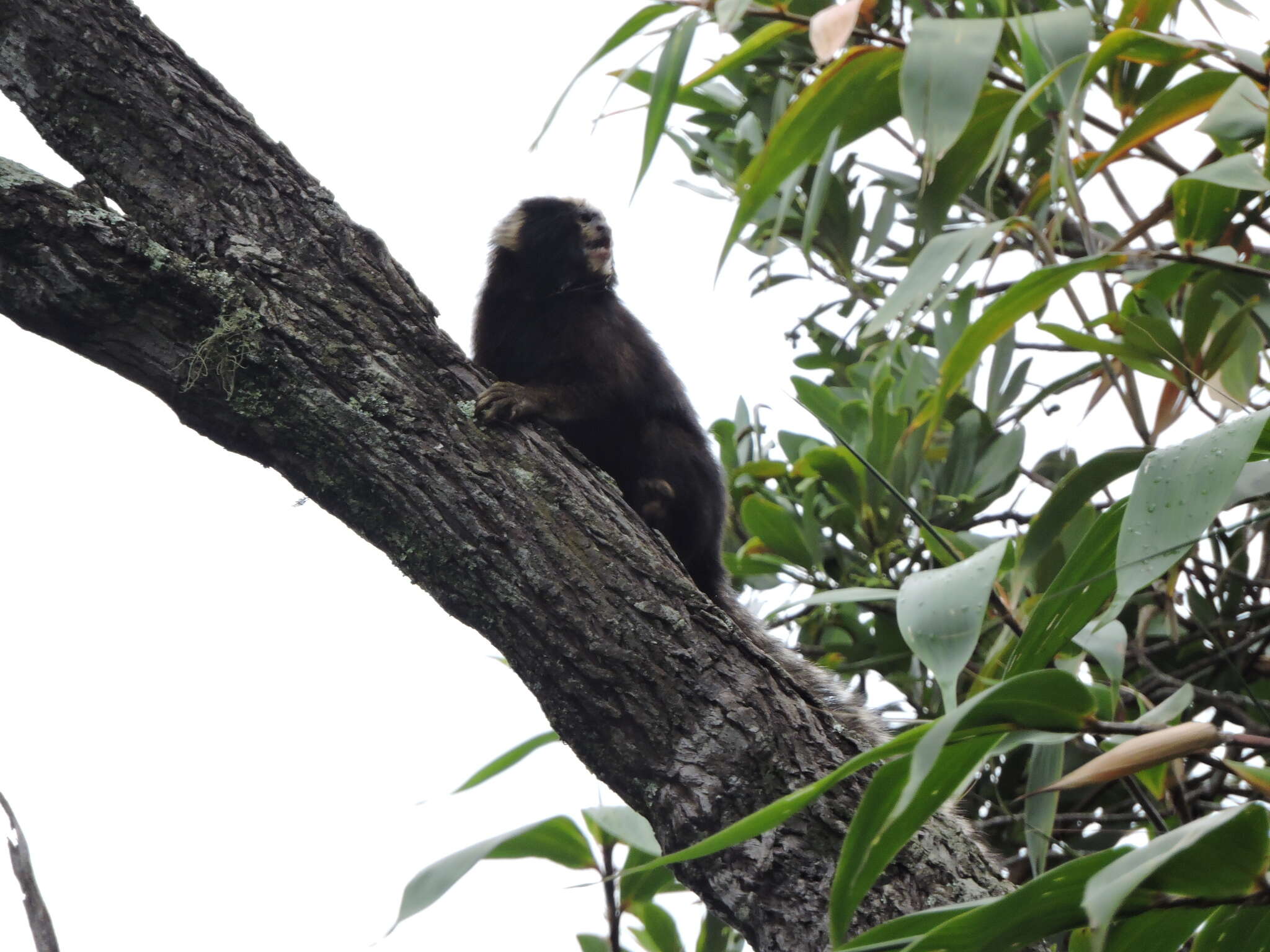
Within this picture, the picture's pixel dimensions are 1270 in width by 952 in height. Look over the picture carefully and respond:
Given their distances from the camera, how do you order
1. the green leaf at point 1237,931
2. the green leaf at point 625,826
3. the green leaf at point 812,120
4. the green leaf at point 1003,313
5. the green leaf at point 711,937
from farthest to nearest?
the green leaf at point 711,937
the green leaf at point 625,826
the green leaf at point 812,120
the green leaf at point 1003,313
the green leaf at point 1237,931

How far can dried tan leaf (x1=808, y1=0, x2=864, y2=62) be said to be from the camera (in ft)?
5.01

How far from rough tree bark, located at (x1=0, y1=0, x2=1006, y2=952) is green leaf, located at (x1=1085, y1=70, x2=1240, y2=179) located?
976 millimetres

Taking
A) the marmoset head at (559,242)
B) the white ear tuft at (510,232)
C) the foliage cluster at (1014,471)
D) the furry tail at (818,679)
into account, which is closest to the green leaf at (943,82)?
the foliage cluster at (1014,471)

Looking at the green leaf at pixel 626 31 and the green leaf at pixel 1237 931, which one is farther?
the green leaf at pixel 626 31

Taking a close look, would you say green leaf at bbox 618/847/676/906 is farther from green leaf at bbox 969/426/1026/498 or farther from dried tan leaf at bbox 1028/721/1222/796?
green leaf at bbox 969/426/1026/498

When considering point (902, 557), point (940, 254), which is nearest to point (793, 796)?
point (940, 254)

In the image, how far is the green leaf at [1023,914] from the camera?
1102 mm

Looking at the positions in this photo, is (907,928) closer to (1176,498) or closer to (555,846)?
(1176,498)

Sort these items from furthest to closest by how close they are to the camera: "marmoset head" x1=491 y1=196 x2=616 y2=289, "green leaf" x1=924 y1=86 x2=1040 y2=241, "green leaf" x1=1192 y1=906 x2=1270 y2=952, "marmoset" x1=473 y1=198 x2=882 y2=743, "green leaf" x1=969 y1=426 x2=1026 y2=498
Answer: "marmoset head" x1=491 y1=196 x2=616 y2=289 < "green leaf" x1=969 y1=426 x2=1026 y2=498 < "marmoset" x1=473 y1=198 x2=882 y2=743 < "green leaf" x1=924 y1=86 x2=1040 y2=241 < "green leaf" x1=1192 y1=906 x2=1270 y2=952

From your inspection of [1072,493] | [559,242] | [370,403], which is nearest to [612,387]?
[559,242]

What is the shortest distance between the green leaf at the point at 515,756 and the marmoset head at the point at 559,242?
1779 mm

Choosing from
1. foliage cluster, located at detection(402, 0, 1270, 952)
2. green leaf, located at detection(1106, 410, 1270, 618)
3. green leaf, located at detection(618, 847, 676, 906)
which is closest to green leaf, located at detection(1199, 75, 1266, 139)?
foliage cluster, located at detection(402, 0, 1270, 952)

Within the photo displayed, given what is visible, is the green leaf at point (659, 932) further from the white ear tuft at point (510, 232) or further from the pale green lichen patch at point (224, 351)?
the white ear tuft at point (510, 232)

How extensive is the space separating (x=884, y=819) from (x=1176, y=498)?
0.43 metres
